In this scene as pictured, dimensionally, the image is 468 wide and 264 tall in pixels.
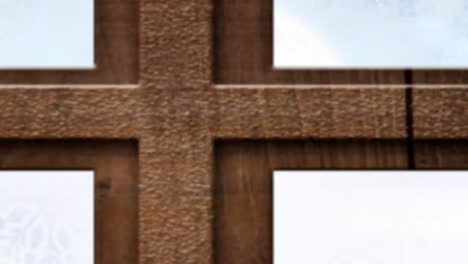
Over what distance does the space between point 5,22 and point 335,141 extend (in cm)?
34

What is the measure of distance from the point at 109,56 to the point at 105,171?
0.36 feet

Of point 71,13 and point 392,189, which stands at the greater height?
point 71,13

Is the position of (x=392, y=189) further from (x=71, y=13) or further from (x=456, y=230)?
(x=71, y=13)

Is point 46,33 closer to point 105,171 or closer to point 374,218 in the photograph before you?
point 105,171

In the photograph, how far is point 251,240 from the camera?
70cm

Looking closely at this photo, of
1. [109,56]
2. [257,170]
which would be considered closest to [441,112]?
[257,170]

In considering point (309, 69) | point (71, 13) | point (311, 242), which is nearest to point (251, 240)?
point (311, 242)

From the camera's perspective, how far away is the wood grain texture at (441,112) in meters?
0.69

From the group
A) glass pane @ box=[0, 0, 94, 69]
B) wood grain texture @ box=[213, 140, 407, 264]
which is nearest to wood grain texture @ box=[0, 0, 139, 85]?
glass pane @ box=[0, 0, 94, 69]

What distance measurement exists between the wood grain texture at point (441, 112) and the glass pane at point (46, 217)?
0.31 metres

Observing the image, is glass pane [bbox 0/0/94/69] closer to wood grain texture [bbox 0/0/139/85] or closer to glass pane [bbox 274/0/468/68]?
wood grain texture [bbox 0/0/139/85]

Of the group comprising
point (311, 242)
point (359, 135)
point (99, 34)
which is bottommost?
point (311, 242)

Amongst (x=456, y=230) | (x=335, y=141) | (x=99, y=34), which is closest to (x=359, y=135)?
Answer: (x=335, y=141)

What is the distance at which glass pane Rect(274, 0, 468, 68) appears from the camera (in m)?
0.73
